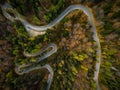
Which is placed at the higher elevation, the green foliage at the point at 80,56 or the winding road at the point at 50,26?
the winding road at the point at 50,26

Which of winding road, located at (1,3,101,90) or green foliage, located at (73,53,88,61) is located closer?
green foliage, located at (73,53,88,61)

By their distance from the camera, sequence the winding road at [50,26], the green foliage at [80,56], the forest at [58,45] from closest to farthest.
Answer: the forest at [58,45] → the green foliage at [80,56] → the winding road at [50,26]

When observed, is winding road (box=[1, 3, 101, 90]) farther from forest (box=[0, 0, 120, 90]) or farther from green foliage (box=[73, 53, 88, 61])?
green foliage (box=[73, 53, 88, 61])

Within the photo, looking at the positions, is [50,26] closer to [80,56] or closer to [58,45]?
[58,45]

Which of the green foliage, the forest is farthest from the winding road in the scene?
the green foliage

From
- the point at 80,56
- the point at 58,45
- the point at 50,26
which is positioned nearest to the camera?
the point at 80,56

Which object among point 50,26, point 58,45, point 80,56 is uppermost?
point 50,26

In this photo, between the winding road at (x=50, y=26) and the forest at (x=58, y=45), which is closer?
the forest at (x=58, y=45)

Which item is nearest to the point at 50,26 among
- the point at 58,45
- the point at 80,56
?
the point at 58,45

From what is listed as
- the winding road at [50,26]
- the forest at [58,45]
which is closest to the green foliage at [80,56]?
the forest at [58,45]

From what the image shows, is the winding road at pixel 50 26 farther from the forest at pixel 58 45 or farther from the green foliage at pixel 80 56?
the green foliage at pixel 80 56

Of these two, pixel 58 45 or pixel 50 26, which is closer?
pixel 50 26
